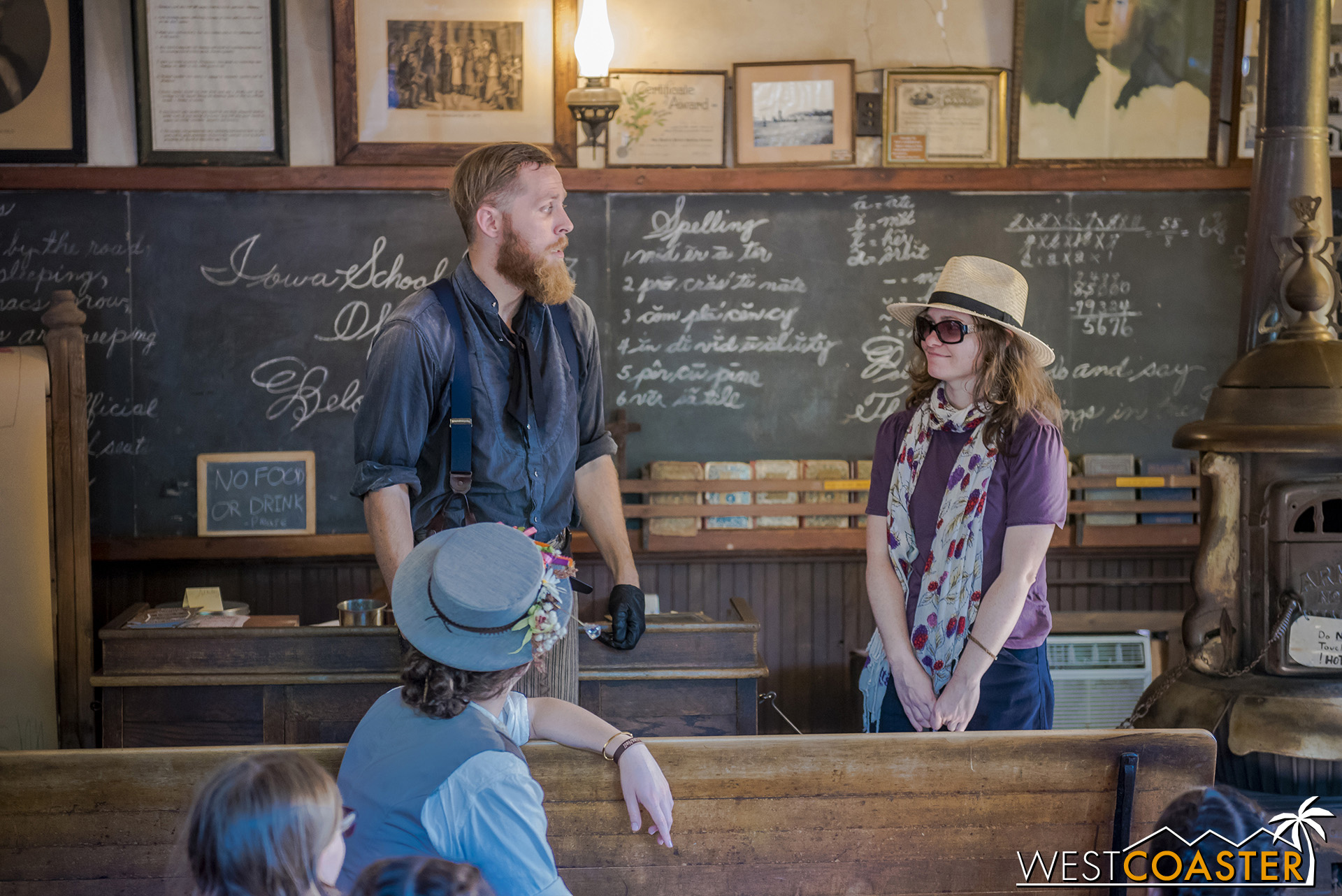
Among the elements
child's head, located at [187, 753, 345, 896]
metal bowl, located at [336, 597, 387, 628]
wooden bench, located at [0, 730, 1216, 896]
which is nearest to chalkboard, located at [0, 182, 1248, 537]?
metal bowl, located at [336, 597, 387, 628]

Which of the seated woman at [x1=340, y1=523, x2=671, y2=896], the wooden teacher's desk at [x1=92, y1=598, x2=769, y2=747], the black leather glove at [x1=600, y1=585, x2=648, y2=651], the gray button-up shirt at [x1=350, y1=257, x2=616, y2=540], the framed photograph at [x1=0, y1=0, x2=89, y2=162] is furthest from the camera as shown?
the framed photograph at [x1=0, y1=0, x2=89, y2=162]

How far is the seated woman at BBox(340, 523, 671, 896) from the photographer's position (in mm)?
1284

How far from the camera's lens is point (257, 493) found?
347 centimetres

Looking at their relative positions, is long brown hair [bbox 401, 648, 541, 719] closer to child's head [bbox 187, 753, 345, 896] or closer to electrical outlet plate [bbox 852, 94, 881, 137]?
child's head [bbox 187, 753, 345, 896]

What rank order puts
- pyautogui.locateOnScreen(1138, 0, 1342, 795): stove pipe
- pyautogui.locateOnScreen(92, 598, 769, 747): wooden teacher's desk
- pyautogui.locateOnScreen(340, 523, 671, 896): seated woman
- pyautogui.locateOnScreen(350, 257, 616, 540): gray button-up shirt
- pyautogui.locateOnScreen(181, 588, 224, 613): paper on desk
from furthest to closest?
1. pyautogui.locateOnScreen(181, 588, 224, 613): paper on desk
2. pyautogui.locateOnScreen(1138, 0, 1342, 795): stove pipe
3. pyautogui.locateOnScreen(92, 598, 769, 747): wooden teacher's desk
4. pyautogui.locateOnScreen(350, 257, 616, 540): gray button-up shirt
5. pyautogui.locateOnScreen(340, 523, 671, 896): seated woman

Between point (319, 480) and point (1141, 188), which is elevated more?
point (1141, 188)

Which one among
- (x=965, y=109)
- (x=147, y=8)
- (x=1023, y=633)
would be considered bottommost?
(x=1023, y=633)

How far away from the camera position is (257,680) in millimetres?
2334

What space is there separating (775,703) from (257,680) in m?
1.78

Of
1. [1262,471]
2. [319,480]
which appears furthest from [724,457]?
[1262,471]

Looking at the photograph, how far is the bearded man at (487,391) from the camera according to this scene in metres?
2.04

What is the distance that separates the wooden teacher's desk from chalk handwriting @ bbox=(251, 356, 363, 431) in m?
1.19

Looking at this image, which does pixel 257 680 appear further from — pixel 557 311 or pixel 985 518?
pixel 985 518

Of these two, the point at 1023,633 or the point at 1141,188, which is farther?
the point at 1141,188
